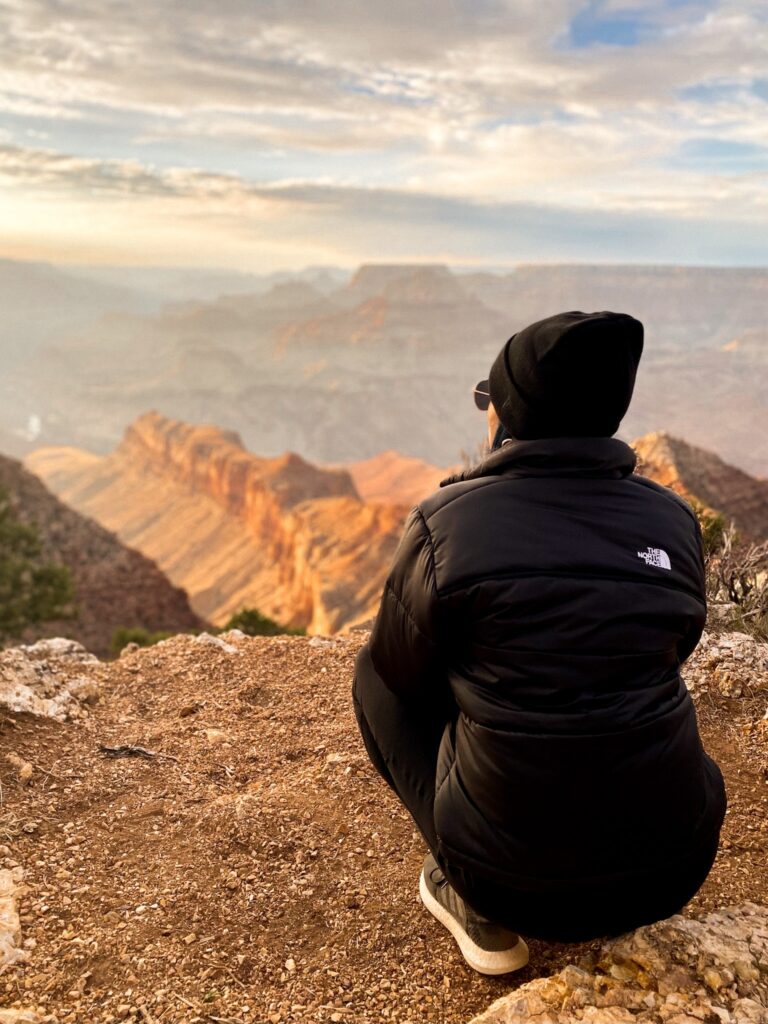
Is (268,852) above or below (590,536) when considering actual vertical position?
below

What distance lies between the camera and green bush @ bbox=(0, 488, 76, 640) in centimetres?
1777

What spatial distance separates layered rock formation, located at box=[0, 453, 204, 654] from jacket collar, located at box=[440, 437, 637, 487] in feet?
88.6

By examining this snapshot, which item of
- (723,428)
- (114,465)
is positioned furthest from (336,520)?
(723,428)

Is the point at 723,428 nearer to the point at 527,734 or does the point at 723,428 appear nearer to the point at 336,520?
the point at 336,520

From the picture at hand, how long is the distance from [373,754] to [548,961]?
912mm

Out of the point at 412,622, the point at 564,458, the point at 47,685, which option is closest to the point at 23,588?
the point at 47,685

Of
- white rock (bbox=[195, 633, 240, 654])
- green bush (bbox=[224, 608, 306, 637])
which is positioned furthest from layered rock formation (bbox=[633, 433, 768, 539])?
white rock (bbox=[195, 633, 240, 654])

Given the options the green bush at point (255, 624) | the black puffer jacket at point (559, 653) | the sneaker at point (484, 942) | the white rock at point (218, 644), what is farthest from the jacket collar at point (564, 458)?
the green bush at point (255, 624)

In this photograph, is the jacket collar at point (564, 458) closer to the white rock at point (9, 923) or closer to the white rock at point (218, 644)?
the white rock at point (9, 923)

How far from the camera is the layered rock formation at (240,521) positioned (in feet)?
165

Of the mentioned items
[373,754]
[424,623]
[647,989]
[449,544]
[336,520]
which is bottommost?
[336,520]

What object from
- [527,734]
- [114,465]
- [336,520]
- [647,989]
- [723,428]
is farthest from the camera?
[723,428]

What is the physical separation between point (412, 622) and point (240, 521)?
3047 inches

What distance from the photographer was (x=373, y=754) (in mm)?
2652
